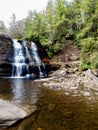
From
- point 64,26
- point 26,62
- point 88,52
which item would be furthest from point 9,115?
point 64,26

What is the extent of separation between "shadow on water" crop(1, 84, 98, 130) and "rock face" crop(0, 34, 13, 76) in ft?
42.6

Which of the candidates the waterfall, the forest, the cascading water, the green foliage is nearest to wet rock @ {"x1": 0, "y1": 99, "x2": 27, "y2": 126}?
the green foliage

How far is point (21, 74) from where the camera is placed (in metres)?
25.8

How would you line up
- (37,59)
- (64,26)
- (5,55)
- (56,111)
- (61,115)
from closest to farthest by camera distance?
1. (61,115)
2. (56,111)
3. (5,55)
4. (37,59)
5. (64,26)

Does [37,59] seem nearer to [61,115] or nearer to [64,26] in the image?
[64,26]

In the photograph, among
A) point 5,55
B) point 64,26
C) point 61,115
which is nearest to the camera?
point 61,115

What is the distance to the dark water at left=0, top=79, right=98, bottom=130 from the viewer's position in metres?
8.66

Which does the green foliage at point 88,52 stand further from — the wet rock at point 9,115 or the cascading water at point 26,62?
the wet rock at point 9,115

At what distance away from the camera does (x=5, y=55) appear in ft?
89.9

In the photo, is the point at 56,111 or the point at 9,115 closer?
the point at 9,115

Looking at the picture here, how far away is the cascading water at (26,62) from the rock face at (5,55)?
61cm

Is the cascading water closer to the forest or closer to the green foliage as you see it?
the forest

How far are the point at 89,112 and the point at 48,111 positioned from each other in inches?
77.0

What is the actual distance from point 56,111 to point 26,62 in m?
17.5
